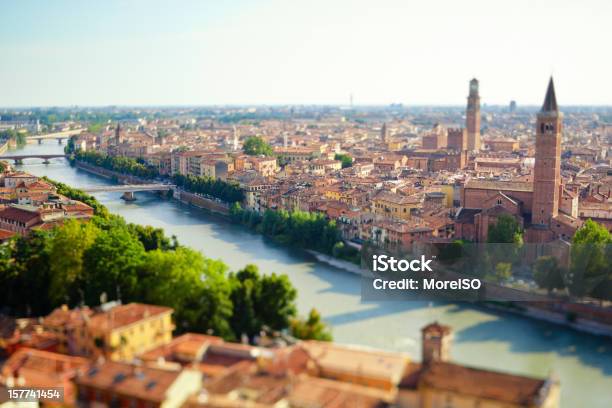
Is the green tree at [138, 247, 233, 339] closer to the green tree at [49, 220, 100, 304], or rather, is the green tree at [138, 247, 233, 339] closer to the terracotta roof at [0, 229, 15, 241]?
the green tree at [49, 220, 100, 304]

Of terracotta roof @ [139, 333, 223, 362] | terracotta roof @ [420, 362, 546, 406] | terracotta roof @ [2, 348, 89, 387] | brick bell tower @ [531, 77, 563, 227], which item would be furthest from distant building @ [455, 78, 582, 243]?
terracotta roof @ [2, 348, 89, 387]

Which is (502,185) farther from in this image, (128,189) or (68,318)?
(128,189)

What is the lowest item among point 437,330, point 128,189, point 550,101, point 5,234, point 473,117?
point 128,189

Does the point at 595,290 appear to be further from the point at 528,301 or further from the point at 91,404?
the point at 91,404

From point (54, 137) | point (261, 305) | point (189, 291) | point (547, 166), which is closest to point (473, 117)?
point (547, 166)

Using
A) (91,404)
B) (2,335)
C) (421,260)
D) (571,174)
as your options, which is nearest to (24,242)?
(2,335)

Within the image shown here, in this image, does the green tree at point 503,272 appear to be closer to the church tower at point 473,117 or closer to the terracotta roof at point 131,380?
the terracotta roof at point 131,380

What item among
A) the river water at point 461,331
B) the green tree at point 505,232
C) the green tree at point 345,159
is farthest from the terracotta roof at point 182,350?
the green tree at point 345,159
